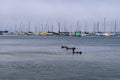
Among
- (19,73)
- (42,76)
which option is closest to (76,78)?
(42,76)

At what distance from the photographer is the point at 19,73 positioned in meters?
37.3

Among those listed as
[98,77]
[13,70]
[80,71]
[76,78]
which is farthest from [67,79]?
[13,70]

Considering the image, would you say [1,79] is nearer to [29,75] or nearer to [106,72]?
[29,75]

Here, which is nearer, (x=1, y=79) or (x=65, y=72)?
(x=1, y=79)

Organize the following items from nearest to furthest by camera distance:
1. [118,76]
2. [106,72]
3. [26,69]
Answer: [118,76]
[106,72]
[26,69]

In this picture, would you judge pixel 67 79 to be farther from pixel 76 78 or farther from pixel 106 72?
pixel 106 72

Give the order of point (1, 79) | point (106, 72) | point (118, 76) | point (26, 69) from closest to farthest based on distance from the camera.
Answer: point (1, 79), point (118, 76), point (106, 72), point (26, 69)

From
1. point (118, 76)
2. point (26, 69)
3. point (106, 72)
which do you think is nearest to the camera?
point (118, 76)

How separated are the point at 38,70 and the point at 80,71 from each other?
15.5 feet

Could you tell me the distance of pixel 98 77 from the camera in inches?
1379

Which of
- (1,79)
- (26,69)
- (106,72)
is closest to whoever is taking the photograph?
(1,79)

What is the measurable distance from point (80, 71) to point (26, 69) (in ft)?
20.8

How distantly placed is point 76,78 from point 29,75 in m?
5.00

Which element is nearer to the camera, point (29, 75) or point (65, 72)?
point (29, 75)
